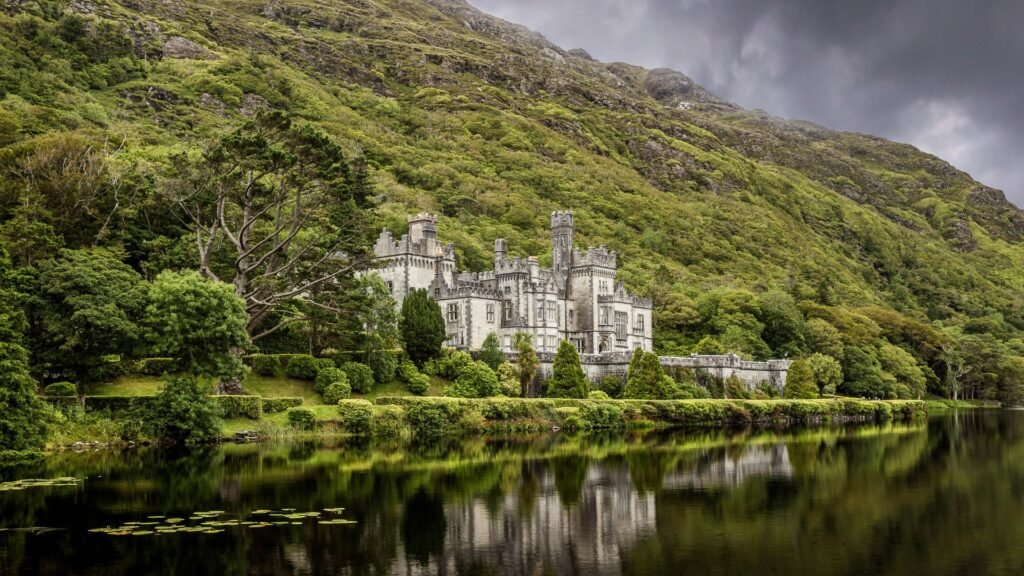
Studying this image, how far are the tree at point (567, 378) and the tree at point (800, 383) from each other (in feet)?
78.4

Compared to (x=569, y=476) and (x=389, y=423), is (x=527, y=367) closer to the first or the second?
(x=389, y=423)

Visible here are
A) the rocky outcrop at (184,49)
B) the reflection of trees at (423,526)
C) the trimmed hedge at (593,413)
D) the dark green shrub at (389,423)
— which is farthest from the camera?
the rocky outcrop at (184,49)

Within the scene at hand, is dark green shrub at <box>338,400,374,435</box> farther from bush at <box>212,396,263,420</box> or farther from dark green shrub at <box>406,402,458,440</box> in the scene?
bush at <box>212,396,263,420</box>

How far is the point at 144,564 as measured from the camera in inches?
820

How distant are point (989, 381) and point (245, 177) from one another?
101 m

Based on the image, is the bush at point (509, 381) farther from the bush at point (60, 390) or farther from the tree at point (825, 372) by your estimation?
the tree at point (825, 372)

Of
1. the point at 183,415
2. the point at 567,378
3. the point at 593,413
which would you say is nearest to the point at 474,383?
the point at 567,378

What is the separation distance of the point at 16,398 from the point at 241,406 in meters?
15.2

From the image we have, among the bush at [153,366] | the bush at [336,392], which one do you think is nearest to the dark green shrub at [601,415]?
the bush at [336,392]

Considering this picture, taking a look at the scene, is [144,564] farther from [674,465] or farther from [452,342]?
[452,342]

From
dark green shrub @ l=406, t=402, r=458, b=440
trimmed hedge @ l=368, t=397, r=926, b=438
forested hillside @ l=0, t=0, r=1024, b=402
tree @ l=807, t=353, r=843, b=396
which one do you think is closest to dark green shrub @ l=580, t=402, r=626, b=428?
trimmed hedge @ l=368, t=397, r=926, b=438

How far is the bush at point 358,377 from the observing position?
60.1 metres

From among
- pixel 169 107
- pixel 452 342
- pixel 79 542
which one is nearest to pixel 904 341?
pixel 452 342

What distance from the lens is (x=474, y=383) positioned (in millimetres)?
64312
